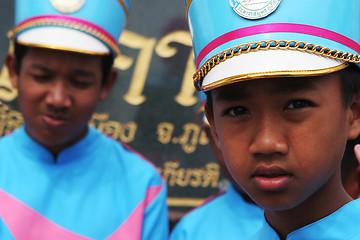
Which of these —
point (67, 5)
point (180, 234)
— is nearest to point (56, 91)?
point (67, 5)

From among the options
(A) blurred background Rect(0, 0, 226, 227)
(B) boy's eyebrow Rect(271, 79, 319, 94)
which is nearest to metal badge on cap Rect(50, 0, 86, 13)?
(A) blurred background Rect(0, 0, 226, 227)

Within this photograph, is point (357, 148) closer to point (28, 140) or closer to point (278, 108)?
point (278, 108)

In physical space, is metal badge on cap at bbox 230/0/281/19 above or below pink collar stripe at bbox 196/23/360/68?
above

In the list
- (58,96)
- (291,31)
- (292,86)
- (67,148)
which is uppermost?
(291,31)

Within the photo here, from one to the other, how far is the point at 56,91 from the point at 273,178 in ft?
3.40

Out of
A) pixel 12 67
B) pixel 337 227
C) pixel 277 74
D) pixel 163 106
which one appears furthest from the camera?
pixel 163 106

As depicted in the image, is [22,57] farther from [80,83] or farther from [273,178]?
[273,178]

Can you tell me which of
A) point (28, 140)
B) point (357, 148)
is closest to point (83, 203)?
point (28, 140)

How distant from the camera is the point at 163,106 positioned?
8.37 feet

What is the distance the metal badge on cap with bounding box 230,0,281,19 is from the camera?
831mm

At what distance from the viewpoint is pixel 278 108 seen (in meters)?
0.78

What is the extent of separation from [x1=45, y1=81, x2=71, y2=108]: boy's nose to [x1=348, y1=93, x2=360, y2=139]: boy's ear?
105 centimetres

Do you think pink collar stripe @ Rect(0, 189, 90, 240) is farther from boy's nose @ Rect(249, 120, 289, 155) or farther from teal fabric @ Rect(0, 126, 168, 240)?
boy's nose @ Rect(249, 120, 289, 155)

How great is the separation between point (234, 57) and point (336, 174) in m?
0.32
